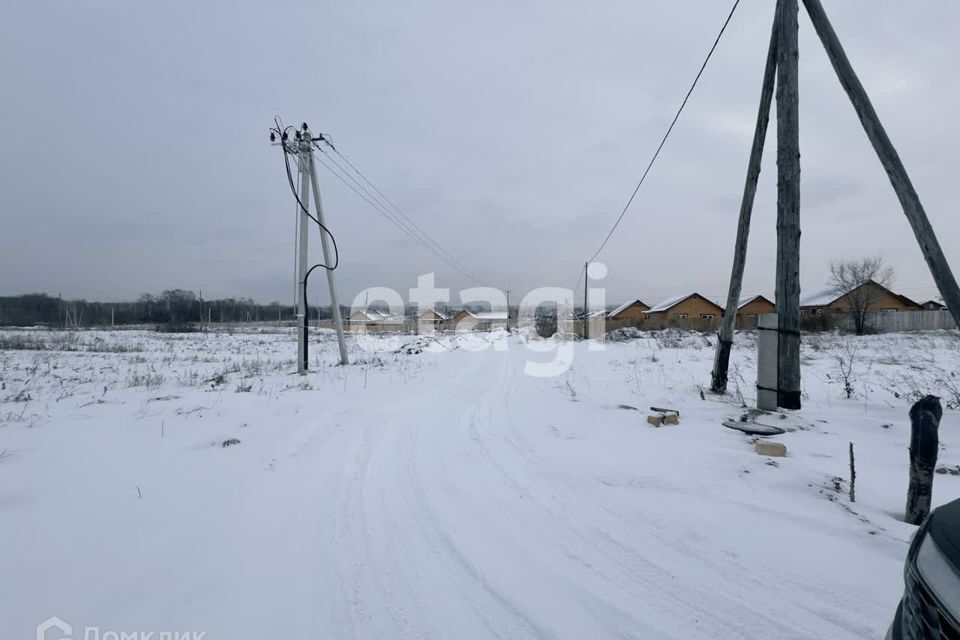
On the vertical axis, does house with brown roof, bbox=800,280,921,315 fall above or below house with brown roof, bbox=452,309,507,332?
above

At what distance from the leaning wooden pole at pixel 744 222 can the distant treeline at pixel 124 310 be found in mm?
A: 61563

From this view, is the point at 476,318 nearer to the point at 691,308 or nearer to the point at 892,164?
the point at 691,308

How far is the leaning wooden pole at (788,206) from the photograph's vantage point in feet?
18.2

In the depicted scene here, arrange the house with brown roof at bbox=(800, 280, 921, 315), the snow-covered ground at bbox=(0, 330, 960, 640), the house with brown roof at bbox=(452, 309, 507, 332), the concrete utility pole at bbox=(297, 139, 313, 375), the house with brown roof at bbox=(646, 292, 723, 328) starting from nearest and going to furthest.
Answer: the snow-covered ground at bbox=(0, 330, 960, 640) → the concrete utility pole at bbox=(297, 139, 313, 375) → the house with brown roof at bbox=(800, 280, 921, 315) → the house with brown roof at bbox=(646, 292, 723, 328) → the house with brown roof at bbox=(452, 309, 507, 332)

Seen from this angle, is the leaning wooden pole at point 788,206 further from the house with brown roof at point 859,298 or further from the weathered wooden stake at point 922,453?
the house with brown roof at point 859,298

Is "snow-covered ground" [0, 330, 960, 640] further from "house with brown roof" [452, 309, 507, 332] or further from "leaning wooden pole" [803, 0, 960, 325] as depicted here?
"house with brown roof" [452, 309, 507, 332]

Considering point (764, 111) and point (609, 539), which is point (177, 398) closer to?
point (609, 539)

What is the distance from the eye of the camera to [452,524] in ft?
9.59

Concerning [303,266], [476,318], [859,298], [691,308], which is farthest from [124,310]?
[859,298]

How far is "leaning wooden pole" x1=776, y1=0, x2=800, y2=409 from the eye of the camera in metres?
5.56

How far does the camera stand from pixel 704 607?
81.2 inches

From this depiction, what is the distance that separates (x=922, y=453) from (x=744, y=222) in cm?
532

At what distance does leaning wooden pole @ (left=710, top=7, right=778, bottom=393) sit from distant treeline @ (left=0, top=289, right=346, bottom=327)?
61.6m

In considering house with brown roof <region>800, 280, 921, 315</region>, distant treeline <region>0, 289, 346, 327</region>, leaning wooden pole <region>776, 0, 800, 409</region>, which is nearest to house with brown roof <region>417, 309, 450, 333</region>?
distant treeline <region>0, 289, 346, 327</region>
